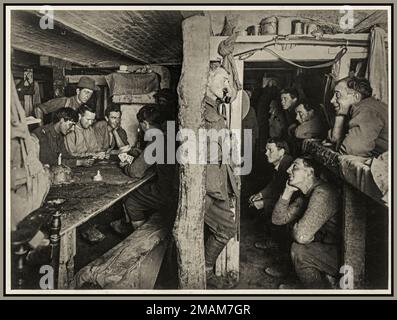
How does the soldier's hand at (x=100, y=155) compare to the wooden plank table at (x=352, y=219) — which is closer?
the wooden plank table at (x=352, y=219)

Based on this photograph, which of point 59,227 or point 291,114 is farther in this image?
point 291,114

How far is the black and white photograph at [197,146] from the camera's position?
2303mm

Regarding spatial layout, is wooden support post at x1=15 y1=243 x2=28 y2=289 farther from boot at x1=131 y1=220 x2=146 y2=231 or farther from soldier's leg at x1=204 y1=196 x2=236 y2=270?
soldier's leg at x1=204 y1=196 x2=236 y2=270

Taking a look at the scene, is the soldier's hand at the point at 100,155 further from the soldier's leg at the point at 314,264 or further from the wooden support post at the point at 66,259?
the soldier's leg at the point at 314,264

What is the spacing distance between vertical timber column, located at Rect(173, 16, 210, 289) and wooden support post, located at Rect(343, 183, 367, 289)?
31.7 inches

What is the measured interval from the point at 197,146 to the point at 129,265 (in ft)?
2.47

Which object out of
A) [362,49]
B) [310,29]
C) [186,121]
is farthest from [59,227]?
[362,49]

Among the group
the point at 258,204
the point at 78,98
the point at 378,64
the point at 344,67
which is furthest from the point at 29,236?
the point at 378,64

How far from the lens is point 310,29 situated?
7.83 feet

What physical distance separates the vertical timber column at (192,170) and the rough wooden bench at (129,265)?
152 mm

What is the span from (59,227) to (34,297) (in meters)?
0.47

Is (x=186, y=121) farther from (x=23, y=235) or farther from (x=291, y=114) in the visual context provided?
(x=23, y=235)

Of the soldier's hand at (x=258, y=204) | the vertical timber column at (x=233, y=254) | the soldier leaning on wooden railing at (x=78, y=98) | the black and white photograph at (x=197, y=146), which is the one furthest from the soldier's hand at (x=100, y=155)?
the soldier's hand at (x=258, y=204)

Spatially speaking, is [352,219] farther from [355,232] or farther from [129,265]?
[129,265]
